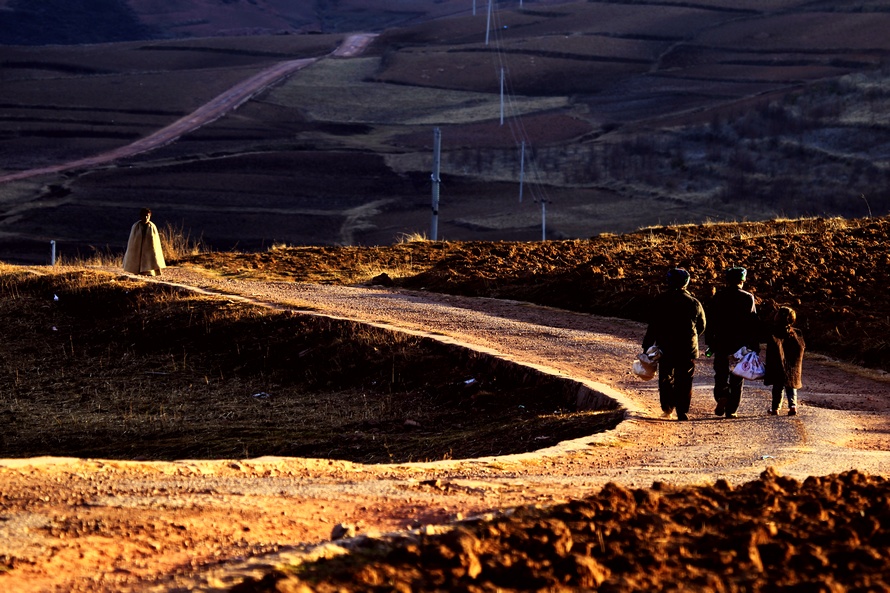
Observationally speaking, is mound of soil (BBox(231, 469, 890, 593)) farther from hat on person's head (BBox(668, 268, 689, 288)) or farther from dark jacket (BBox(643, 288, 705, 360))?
hat on person's head (BBox(668, 268, 689, 288))

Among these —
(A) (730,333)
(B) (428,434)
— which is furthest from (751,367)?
(B) (428,434)

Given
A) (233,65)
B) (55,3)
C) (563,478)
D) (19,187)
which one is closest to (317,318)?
(563,478)

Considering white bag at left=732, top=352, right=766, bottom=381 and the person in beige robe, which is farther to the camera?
the person in beige robe

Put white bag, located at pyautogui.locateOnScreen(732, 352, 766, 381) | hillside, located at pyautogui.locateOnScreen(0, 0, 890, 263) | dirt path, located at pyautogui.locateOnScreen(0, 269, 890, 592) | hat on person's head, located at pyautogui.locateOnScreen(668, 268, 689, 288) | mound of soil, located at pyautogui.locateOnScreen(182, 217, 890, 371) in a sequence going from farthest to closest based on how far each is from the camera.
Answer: hillside, located at pyautogui.locateOnScreen(0, 0, 890, 263) → mound of soil, located at pyautogui.locateOnScreen(182, 217, 890, 371) → hat on person's head, located at pyautogui.locateOnScreen(668, 268, 689, 288) → white bag, located at pyautogui.locateOnScreen(732, 352, 766, 381) → dirt path, located at pyautogui.locateOnScreen(0, 269, 890, 592)

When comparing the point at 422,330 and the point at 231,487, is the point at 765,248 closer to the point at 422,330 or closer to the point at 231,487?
the point at 422,330

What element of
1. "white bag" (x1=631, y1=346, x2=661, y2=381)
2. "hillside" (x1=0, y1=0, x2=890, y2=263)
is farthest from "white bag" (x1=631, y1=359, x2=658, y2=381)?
"hillside" (x1=0, y1=0, x2=890, y2=263)

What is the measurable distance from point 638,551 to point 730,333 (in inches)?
246

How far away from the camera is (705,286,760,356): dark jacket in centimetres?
1119

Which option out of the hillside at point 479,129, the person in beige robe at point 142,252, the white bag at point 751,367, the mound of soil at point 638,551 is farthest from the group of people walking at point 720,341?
the hillside at point 479,129

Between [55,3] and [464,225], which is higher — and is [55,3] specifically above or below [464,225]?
above

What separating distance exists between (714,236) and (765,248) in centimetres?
394

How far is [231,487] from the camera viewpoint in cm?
692

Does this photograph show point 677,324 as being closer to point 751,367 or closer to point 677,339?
point 677,339

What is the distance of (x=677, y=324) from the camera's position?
35.9ft
